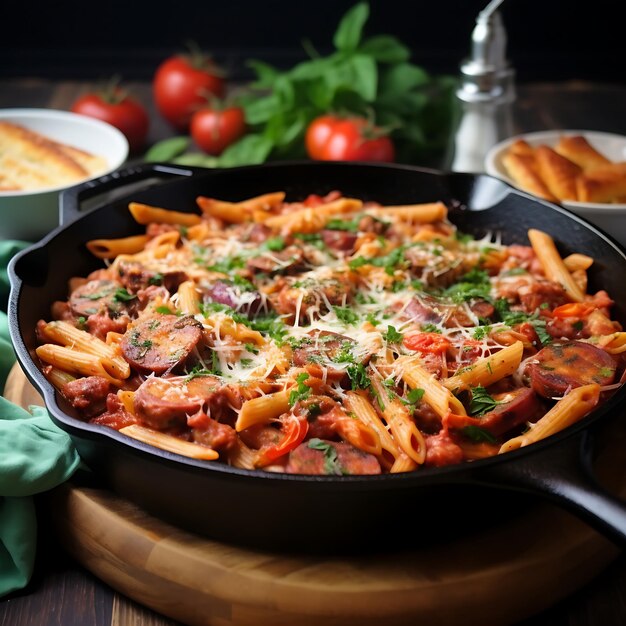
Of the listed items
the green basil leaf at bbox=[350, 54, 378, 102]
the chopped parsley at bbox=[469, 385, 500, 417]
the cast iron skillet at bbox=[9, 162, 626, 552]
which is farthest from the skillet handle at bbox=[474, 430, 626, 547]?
the green basil leaf at bbox=[350, 54, 378, 102]

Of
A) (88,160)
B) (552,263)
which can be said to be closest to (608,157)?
(552,263)

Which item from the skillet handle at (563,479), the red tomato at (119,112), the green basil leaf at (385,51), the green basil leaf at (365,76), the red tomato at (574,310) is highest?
the green basil leaf at (385,51)

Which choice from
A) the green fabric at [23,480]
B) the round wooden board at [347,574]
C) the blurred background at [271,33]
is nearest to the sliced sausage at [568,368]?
the round wooden board at [347,574]

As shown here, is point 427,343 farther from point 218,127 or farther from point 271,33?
point 271,33

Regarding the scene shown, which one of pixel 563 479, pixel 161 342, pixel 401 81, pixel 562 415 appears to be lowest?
pixel 161 342

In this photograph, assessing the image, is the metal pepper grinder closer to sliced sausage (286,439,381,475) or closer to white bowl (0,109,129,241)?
white bowl (0,109,129,241)

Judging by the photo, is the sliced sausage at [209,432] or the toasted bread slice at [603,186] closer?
the sliced sausage at [209,432]

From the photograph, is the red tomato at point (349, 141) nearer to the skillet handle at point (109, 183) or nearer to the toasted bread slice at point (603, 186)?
the skillet handle at point (109, 183)
